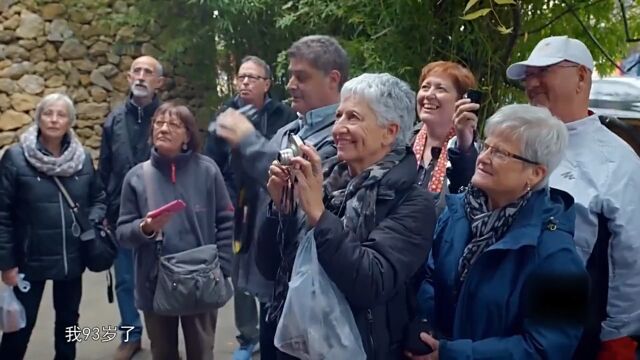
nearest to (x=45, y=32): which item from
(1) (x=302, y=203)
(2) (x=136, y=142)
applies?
(2) (x=136, y=142)

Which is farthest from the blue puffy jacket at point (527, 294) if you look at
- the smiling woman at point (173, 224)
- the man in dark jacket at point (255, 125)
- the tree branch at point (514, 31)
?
the man in dark jacket at point (255, 125)

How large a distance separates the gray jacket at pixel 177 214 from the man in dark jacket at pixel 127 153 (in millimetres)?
944

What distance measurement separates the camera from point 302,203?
6.21 feet

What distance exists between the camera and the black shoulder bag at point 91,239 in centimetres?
352

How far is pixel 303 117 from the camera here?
8.70 ft

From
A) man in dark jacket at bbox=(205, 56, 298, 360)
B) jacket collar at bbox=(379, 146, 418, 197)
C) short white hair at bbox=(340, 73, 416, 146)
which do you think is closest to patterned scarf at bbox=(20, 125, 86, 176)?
man in dark jacket at bbox=(205, 56, 298, 360)

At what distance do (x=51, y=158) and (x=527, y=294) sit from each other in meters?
2.45

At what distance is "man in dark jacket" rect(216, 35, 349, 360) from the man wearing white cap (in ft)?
2.24

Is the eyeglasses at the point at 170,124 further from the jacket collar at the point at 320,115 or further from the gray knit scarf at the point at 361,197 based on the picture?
the gray knit scarf at the point at 361,197

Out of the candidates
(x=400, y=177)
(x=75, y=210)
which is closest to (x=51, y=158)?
(x=75, y=210)

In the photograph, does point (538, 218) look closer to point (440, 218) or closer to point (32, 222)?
point (440, 218)

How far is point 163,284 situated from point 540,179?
178 centimetres

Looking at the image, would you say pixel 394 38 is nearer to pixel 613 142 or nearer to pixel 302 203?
pixel 613 142

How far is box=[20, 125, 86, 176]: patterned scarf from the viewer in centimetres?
344
